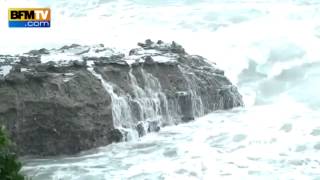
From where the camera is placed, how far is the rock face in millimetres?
12969

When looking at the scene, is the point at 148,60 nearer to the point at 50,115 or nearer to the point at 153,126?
the point at 153,126

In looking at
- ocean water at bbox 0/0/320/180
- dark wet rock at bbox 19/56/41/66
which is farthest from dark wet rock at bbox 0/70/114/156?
dark wet rock at bbox 19/56/41/66

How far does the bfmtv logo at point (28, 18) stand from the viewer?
17422 mm

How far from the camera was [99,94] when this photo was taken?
45.2 ft

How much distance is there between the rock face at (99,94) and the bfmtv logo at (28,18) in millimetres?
2180

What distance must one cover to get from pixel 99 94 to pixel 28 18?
187 inches

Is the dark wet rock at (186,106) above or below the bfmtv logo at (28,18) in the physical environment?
below

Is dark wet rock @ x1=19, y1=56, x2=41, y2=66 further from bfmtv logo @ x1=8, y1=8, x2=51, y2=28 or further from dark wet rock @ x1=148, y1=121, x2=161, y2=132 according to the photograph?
bfmtv logo @ x1=8, y1=8, x2=51, y2=28

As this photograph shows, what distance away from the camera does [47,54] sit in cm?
1512

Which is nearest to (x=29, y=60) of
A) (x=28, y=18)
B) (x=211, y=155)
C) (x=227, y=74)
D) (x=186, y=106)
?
(x=186, y=106)

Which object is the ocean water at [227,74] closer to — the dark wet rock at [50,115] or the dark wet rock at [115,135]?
the dark wet rock at [115,135]

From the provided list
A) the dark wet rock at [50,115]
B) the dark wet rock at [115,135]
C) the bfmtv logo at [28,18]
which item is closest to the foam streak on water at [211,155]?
the dark wet rock at [115,135]

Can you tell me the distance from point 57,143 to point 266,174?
3.78 metres

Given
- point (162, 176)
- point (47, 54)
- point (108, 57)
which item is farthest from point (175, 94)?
point (162, 176)
